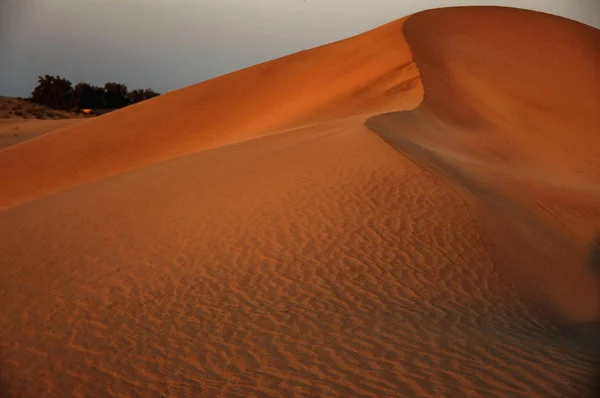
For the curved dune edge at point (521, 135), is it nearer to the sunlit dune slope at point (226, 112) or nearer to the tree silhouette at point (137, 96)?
the sunlit dune slope at point (226, 112)

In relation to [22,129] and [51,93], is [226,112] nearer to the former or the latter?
[22,129]

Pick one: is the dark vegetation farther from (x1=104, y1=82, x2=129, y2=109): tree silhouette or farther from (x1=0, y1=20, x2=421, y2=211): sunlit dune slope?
(x1=0, y1=20, x2=421, y2=211): sunlit dune slope

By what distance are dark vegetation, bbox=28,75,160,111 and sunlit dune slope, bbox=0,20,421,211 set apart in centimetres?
3481

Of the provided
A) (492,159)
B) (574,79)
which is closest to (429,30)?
(574,79)

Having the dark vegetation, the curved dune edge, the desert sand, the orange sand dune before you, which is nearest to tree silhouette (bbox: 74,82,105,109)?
the dark vegetation

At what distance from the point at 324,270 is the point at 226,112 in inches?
682

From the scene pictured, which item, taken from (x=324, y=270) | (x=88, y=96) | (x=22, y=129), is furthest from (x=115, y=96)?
(x=324, y=270)

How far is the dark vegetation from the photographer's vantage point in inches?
2346

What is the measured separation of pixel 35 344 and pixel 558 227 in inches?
321

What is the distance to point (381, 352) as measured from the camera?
5582mm

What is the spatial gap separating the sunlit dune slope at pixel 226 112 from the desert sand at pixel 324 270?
2.15 metres

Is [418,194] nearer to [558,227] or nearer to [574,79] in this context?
[558,227]

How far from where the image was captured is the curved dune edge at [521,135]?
8.60m

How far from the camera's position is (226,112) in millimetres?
23922
